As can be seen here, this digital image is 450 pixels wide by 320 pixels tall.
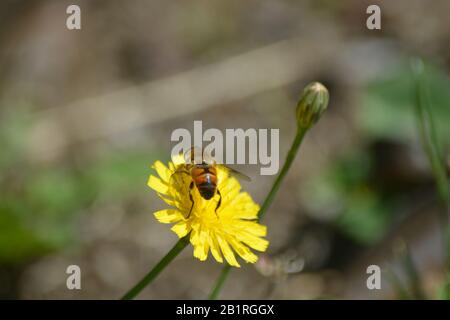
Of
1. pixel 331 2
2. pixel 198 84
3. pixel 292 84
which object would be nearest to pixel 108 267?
pixel 198 84

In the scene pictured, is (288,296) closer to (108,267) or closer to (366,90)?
(108,267)

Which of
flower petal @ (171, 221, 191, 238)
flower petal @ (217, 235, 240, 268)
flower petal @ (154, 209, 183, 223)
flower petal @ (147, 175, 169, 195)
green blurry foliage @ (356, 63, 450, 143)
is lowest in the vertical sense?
flower petal @ (217, 235, 240, 268)

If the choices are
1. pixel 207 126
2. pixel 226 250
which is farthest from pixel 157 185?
pixel 207 126

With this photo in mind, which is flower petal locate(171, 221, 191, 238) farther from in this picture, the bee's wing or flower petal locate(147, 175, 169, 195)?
the bee's wing

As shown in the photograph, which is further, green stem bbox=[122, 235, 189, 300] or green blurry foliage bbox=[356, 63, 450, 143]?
green blurry foliage bbox=[356, 63, 450, 143]

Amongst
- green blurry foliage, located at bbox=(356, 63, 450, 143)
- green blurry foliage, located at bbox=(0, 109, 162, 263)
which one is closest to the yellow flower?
green blurry foliage, located at bbox=(0, 109, 162, 263)
